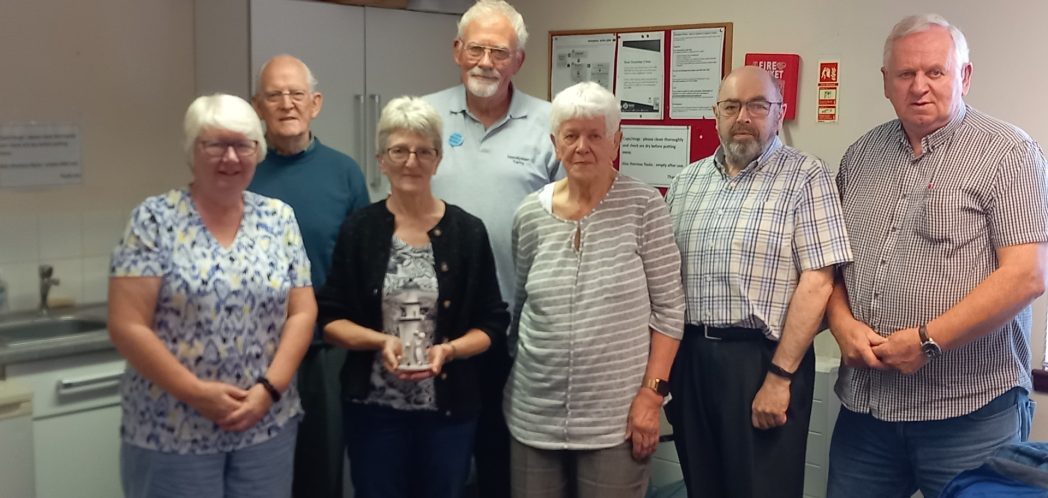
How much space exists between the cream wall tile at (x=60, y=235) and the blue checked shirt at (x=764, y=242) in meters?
2.06

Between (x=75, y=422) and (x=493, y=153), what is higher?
(x=493, y=153)

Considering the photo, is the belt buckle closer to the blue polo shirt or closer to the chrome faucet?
the blue polo shirt

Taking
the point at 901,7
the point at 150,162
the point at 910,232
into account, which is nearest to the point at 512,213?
the point at 910,232

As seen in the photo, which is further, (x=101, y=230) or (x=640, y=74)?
(x=640, y=74)

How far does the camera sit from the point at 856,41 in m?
2.85

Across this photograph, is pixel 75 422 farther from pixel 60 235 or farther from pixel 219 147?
pixel 219 147

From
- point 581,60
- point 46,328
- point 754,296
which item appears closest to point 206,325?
point 754,296

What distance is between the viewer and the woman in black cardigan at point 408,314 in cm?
202

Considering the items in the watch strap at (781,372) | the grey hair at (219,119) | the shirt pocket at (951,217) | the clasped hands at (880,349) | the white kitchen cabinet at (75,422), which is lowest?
the white kitchen cabinet at (75,422)

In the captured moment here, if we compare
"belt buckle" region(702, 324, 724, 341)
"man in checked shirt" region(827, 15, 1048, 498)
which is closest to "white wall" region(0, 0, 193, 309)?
"belt buckle" region(702, 324, 724, 341)

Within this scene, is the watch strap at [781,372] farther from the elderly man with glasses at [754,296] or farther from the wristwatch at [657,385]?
the wristwatch at [657,385]

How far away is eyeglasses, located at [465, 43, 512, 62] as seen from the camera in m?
2.31

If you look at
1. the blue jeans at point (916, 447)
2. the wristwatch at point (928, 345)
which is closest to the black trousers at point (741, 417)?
the blue jeans at point (916, 447)

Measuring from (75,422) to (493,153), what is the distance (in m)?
1.48
